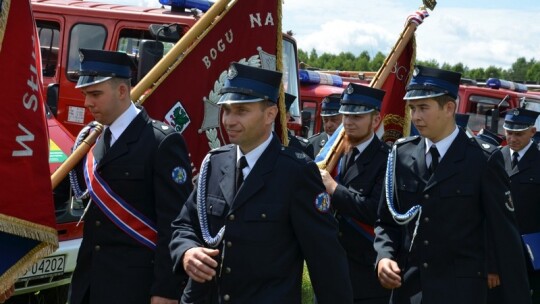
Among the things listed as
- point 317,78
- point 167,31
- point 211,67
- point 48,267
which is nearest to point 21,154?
point 211,67

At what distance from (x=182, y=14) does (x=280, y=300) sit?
6570 mm

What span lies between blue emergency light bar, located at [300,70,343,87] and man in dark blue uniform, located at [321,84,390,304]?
31.8 ft

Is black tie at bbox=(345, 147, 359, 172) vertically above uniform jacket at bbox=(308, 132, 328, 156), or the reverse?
black tie at bbox=(345, 147, 359, 172)

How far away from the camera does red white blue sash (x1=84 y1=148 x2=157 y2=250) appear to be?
180 inches

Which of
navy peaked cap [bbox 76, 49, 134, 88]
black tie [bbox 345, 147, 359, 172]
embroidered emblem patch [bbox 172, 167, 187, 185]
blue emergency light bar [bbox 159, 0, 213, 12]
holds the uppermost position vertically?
blue emergency light bar [bbox 159, 0, 213, 12]

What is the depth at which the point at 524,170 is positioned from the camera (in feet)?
31.1

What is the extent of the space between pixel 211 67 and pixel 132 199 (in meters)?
1.53

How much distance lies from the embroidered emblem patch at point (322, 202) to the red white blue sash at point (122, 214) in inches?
39.9

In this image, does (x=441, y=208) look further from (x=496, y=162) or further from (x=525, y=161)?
(x=525, y=161)

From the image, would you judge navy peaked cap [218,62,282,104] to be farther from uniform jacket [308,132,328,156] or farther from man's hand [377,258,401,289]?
uniform jacket [308,132,328,156]

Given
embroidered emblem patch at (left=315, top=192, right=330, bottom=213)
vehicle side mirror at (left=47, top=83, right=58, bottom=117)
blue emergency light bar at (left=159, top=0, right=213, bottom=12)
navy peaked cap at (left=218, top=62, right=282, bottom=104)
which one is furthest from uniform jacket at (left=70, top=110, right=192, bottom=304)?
blue emergency light bar at (left=159, top=0, right=213, bottom=12)

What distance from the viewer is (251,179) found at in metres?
4.00

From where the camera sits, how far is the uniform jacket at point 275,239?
3.93m

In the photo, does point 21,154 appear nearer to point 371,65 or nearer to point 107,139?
point 107,139
